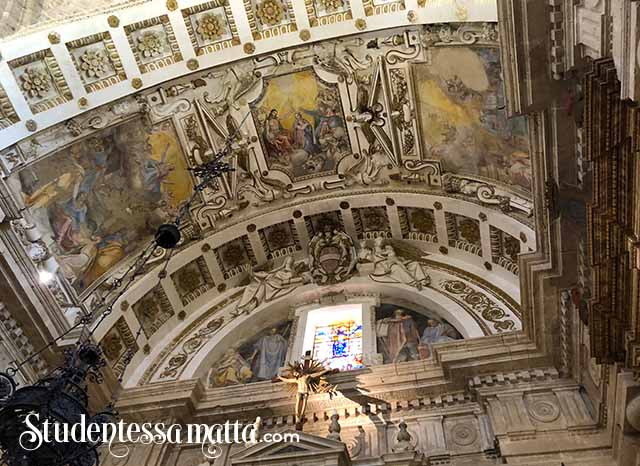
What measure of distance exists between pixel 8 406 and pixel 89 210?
667cm

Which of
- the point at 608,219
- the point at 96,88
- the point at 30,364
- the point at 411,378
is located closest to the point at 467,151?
the point at 411,378

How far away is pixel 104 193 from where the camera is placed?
39.1ft

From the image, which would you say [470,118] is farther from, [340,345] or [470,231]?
[340,345]

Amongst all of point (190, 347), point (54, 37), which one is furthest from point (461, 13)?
point (190, 347)

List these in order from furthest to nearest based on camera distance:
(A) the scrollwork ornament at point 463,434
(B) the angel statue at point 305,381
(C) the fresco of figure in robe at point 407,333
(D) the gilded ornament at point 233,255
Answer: (D) the gilded ornament at point 233,255 → (C) the fresco of figure in robe at point 407,333 → (B) the angel statue at point 305,381 → (A) the scrollwork ornament at point 463,434

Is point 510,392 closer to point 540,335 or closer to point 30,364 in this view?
point 540,335

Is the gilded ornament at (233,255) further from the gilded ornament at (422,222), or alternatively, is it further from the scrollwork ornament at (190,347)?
the gilded ornament at (422,222)

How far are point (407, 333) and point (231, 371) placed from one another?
3.48 meters

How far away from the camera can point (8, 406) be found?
5586mm

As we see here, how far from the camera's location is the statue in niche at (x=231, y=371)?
11.3 meters

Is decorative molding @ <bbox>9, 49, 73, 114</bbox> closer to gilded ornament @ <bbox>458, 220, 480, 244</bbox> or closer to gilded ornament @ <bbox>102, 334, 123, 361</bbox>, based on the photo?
gilded ornament @ <bbox>102, 334, 123, 361</bbox>

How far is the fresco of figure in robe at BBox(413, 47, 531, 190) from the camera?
11.0 metres

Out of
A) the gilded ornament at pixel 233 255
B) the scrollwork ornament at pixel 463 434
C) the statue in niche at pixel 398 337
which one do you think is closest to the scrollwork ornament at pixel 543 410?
the scrollwork ornament at pixel 463 434

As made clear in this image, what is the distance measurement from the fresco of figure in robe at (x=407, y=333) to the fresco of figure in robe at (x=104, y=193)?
5090mm
